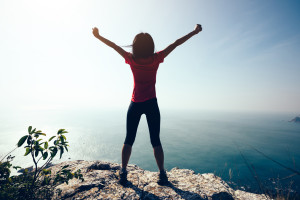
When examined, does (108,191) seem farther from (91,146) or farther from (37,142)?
(91,146)

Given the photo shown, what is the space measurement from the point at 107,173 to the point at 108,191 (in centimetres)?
84

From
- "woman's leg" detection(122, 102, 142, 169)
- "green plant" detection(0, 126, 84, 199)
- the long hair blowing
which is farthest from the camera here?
"woman's leg" detection(122, 102, 142, 169)

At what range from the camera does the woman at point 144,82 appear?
3244 mm

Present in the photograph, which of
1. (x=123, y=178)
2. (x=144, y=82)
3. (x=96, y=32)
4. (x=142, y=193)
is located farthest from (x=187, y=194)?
(x=96, y=32)

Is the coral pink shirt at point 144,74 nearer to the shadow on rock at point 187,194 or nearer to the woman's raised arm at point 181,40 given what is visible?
the woman's raised arm at point 181,40

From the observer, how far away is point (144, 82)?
134 inches

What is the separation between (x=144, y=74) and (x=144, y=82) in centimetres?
19

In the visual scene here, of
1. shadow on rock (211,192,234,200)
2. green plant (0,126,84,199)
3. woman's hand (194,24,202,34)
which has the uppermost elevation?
woman's hand (194,24,202,34)

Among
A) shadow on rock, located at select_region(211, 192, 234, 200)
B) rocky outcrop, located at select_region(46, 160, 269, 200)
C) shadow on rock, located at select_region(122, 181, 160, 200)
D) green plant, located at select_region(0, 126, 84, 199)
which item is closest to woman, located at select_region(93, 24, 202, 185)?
shadow on rock, located at select_region(122, 181, 160, 200)

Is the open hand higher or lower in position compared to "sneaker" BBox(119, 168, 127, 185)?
higher

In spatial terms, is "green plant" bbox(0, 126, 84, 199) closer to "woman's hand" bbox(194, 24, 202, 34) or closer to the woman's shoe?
the woman's shoe

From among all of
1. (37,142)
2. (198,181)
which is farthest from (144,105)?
(198,181)

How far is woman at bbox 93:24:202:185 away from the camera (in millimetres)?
3244

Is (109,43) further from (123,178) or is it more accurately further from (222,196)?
(222,196)
